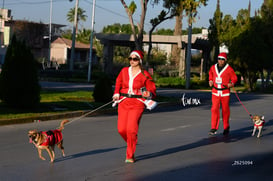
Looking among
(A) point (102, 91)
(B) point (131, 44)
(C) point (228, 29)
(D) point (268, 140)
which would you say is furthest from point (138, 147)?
(B) point (131, 44)

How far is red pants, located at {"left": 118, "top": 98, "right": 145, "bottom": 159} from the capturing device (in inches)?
360

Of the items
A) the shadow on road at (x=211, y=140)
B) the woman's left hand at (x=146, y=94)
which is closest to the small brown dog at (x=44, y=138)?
the woman's left hand at (x=146, y=94)

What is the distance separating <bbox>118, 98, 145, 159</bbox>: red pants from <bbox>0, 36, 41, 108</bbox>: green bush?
354 inches

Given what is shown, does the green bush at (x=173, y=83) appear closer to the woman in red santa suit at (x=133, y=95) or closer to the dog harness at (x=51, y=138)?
the woman in red santa suit at (x=133, y=95)

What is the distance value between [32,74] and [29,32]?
227ft

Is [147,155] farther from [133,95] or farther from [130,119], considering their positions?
[133,95]

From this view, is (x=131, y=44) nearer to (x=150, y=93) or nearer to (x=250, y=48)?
(x=250, y=48)

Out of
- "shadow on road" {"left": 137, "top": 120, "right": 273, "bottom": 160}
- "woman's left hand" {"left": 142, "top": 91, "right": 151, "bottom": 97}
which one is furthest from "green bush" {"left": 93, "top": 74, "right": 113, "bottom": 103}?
"woman's left hand" {"left": 142, "top": 91, "right": 151, "bottom": 97}

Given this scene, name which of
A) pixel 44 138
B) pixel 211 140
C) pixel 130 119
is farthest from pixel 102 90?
pixel 44 138

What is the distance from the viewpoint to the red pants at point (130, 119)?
30.0 ft

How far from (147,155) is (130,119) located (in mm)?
1380

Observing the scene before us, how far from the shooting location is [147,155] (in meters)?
10.3

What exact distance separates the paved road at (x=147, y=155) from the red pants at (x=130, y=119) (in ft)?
1.16

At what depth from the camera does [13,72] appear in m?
17.7
